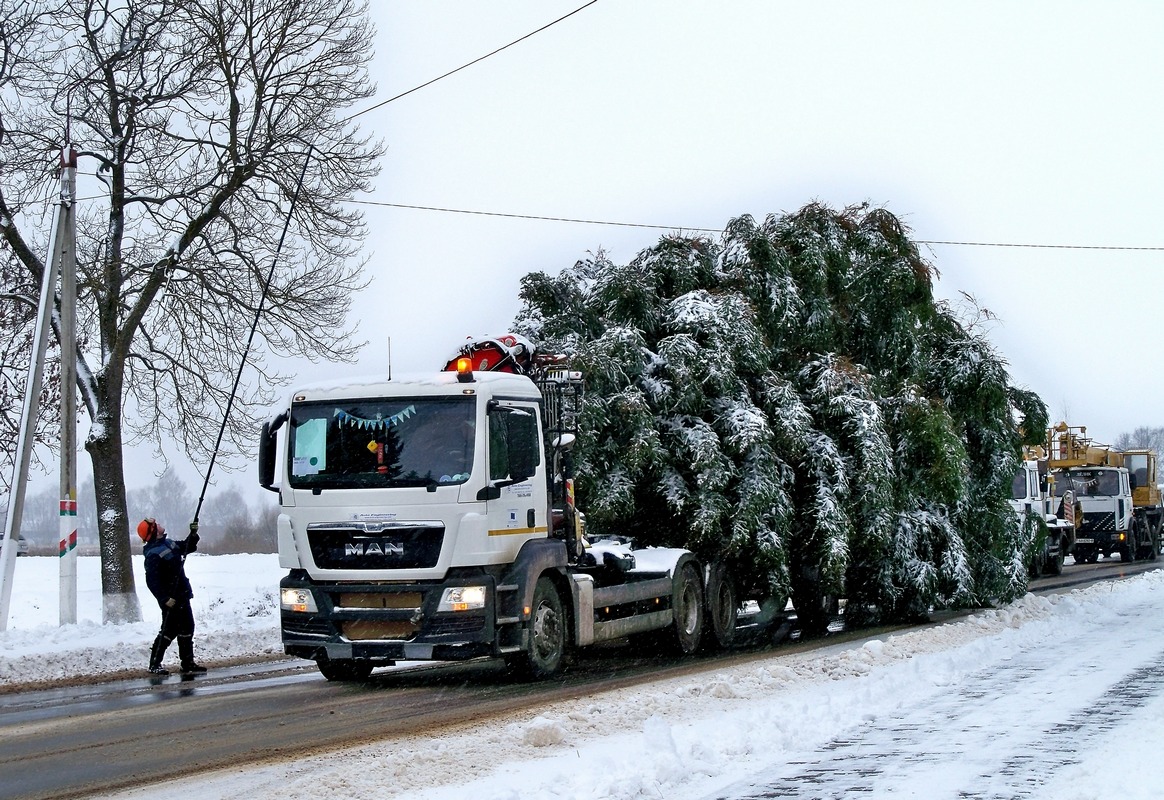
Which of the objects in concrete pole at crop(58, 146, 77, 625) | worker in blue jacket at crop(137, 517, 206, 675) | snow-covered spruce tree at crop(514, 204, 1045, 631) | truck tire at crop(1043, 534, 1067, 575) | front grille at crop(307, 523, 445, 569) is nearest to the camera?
front grille at crop(307, 523, 445, 569)

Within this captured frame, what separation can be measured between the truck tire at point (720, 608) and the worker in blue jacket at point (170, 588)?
248 inches

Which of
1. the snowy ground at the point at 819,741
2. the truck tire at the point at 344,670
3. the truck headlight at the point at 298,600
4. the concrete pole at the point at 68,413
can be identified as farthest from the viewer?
the concrete pole at the point at 68,413

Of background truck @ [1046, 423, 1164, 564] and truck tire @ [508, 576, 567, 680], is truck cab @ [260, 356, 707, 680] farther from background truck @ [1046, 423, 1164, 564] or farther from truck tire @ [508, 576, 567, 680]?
background truck @ [1046, 423, 1164, 564]

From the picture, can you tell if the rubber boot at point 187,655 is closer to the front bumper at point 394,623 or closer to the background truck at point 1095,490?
the front bumper at point 394,623

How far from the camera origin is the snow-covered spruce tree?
1628cm

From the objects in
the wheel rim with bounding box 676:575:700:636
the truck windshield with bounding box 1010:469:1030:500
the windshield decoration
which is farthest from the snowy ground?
the truck windshield with bounding box 1010:469:1030:500

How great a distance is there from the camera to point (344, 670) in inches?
524

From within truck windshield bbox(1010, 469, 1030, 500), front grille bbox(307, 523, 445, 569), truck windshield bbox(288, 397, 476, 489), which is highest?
truck windshield bbox(288, 397, 476, 489)

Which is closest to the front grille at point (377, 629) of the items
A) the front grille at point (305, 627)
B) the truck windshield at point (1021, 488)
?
the front grille at point (305, 627)

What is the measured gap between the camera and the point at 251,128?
2114 centimetres

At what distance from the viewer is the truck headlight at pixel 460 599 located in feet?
38.1

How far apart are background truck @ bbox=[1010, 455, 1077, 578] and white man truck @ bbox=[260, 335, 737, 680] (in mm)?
18122

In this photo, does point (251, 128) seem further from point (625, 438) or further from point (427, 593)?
point (427, 593)

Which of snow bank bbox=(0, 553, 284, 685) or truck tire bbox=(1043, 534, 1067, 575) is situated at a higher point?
snow bank bbox=(0, 553, 284, 685)
